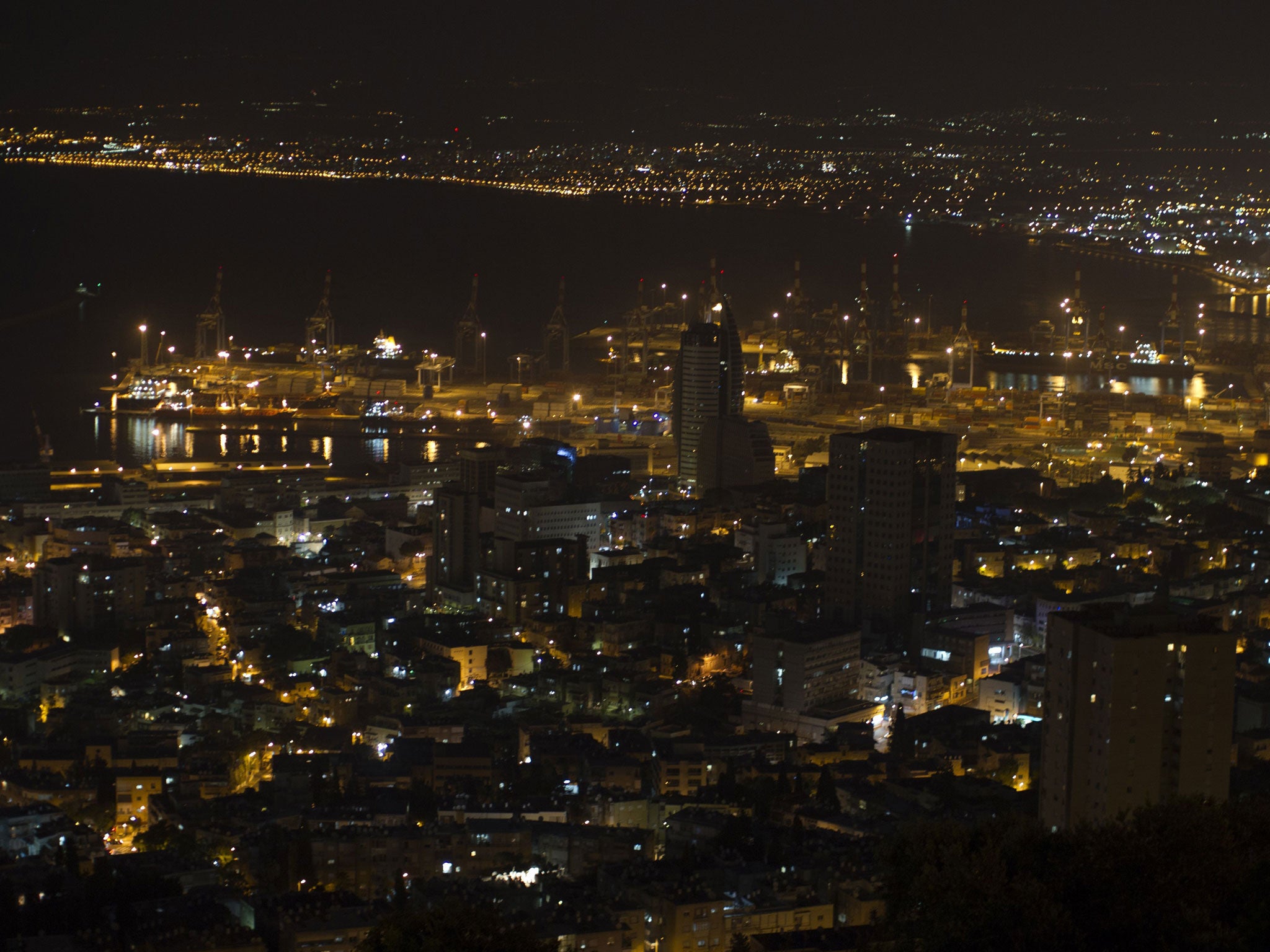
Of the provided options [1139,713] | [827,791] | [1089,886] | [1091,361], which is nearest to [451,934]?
[1089,886]

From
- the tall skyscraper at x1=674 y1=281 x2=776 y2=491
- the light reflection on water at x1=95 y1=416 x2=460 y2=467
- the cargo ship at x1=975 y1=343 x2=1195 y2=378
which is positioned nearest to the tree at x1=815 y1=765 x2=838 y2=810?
the tall skyscraper at x1=674 y1=281 x2=776 y2=491

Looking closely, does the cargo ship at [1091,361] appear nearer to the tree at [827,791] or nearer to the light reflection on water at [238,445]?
the light reflection on water at [238,445]

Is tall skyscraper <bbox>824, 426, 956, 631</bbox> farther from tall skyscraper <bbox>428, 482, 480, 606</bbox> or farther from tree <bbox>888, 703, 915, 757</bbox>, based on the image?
tall skyscraper <bbox>428, 482, 480, 606</bbox>

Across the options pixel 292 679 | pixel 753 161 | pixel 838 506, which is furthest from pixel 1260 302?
pixel 292 679

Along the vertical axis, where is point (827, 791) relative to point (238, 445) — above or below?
below

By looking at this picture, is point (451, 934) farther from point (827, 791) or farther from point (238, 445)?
point (238, 445)

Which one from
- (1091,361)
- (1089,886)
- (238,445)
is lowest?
(238,445)

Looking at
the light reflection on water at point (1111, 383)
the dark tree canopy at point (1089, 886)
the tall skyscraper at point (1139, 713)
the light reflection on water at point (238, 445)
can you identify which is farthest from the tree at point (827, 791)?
the light reflection on water at point (1111, 383)

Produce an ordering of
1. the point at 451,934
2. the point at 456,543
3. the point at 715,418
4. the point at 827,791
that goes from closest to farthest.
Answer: the point at 451,934 < the point at 827,791 < the point at 456,543 < the point at 715,418
